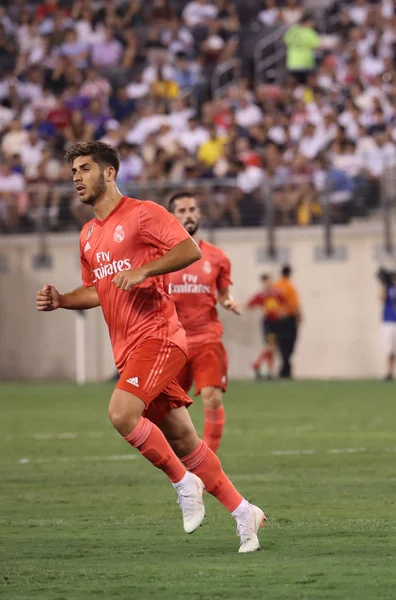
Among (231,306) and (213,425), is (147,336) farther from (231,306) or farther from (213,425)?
(213,425)

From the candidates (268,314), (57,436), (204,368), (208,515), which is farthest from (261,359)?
(208,515)

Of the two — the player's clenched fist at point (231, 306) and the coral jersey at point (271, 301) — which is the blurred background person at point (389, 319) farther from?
the player's clenched fist at point (231, 306)

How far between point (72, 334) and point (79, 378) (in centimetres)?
97

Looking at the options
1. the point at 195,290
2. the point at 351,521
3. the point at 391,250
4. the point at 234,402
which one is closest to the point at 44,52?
the point at 391,250

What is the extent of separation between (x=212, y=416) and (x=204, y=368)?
40 centimetres

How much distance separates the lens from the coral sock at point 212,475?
792 cm

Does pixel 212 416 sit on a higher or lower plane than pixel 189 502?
lower

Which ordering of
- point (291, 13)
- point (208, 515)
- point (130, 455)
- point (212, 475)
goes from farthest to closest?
1. point (291, 13)
2. point (130, 455)
3. point (208, 515)
4. point (212, 475)

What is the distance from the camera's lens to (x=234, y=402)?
21219mm

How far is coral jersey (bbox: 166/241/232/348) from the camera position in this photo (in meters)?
12.2

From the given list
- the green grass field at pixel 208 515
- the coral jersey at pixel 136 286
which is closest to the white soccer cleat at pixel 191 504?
the green grass field at pixel 208 515

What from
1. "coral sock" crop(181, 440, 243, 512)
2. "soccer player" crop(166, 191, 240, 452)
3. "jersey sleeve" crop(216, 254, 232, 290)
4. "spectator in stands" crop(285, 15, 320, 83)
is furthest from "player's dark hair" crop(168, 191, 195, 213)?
"spectator in stands" crop(285, 15, 320, 83)

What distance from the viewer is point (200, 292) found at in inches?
482

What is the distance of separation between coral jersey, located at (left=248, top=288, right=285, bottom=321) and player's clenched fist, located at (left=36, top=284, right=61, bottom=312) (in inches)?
730
